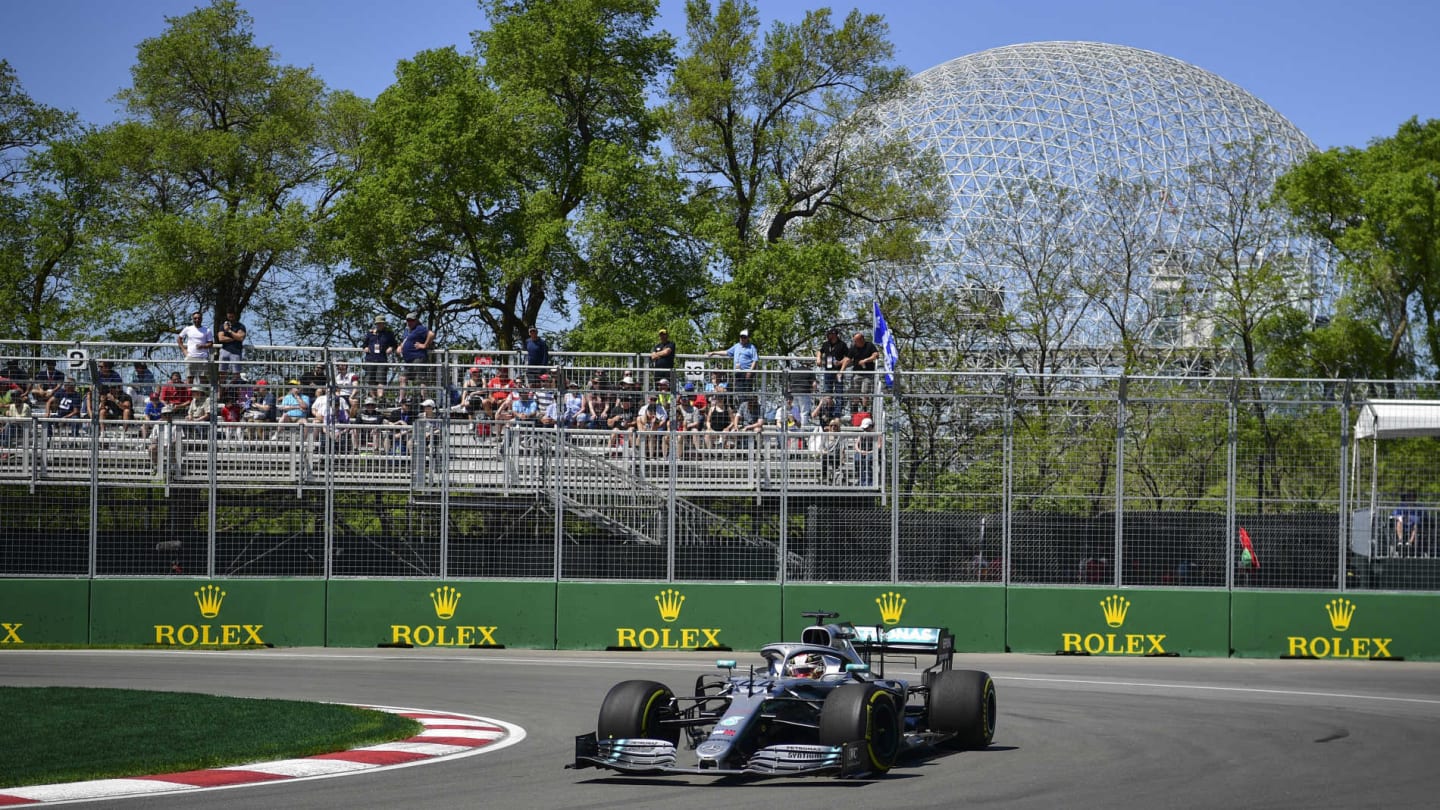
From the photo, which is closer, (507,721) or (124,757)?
(124,757)

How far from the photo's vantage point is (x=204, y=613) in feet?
83.5

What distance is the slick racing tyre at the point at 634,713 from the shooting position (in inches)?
480

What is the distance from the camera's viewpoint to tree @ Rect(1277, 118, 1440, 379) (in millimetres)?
43406

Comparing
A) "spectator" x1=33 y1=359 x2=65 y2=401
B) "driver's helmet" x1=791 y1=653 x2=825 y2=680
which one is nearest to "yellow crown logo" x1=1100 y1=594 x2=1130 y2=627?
"driver's helmet" x1=791 y1=653 x2=825 y2=680

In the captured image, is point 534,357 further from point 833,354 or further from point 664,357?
point 833,354

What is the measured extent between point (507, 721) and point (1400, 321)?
3732cm

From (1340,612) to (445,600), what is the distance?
15.0 metres

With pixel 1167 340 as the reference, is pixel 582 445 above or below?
below

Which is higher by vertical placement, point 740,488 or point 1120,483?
point 1120,483

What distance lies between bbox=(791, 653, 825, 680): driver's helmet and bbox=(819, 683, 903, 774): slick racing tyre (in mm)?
818

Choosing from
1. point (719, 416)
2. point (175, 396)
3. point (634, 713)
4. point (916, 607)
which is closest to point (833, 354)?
point (719, 416)

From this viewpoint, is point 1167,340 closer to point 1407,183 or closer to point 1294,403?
point 1407,183

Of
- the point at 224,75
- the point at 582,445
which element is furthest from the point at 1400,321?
the point at 224,75

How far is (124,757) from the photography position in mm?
12461
